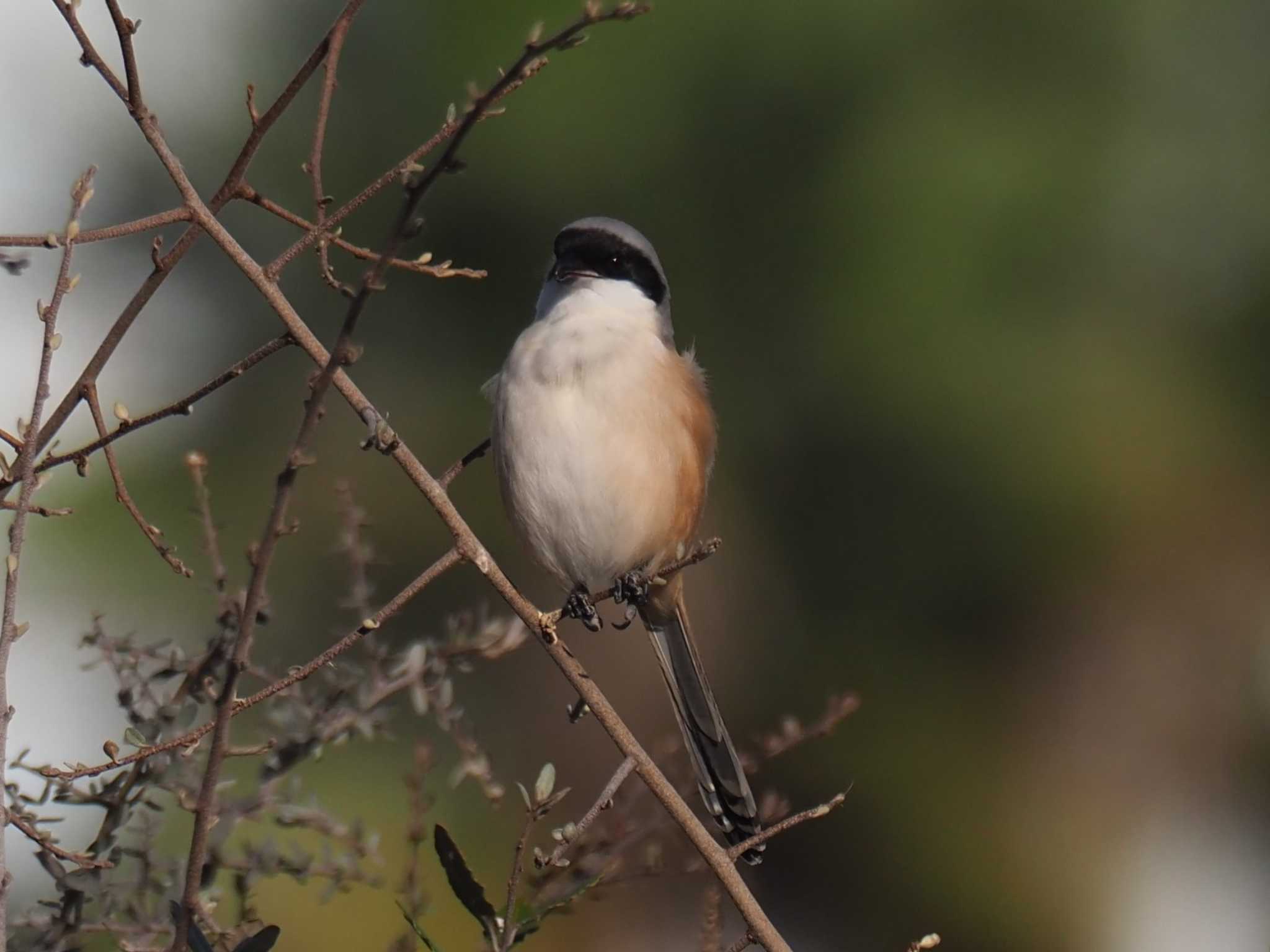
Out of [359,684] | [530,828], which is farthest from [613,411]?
[530,828]

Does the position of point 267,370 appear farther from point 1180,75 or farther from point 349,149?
point 1180,75

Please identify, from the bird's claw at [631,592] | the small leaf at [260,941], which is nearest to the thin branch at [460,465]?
the small leaf at [260,941]

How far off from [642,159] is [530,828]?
7184mm

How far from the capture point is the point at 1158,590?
7453mm

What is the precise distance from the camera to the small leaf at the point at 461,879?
1878 millimetres

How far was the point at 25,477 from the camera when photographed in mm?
1546

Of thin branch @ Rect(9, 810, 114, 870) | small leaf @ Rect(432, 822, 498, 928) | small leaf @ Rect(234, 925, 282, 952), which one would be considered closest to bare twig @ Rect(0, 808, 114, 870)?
thin branch @ Rect(9, 810, 114, 870)

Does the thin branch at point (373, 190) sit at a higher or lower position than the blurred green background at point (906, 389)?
lower

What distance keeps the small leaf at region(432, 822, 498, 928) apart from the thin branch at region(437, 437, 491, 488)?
0.47 m

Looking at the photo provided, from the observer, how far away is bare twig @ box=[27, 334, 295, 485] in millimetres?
1627

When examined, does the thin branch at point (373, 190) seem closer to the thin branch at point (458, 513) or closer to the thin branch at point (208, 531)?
the thin branch at point (458, 513)

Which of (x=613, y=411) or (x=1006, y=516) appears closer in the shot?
(x=613, y=411)

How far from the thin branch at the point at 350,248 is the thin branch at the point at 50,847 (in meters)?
0.75

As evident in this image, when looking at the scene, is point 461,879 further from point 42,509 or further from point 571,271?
point 571,271
